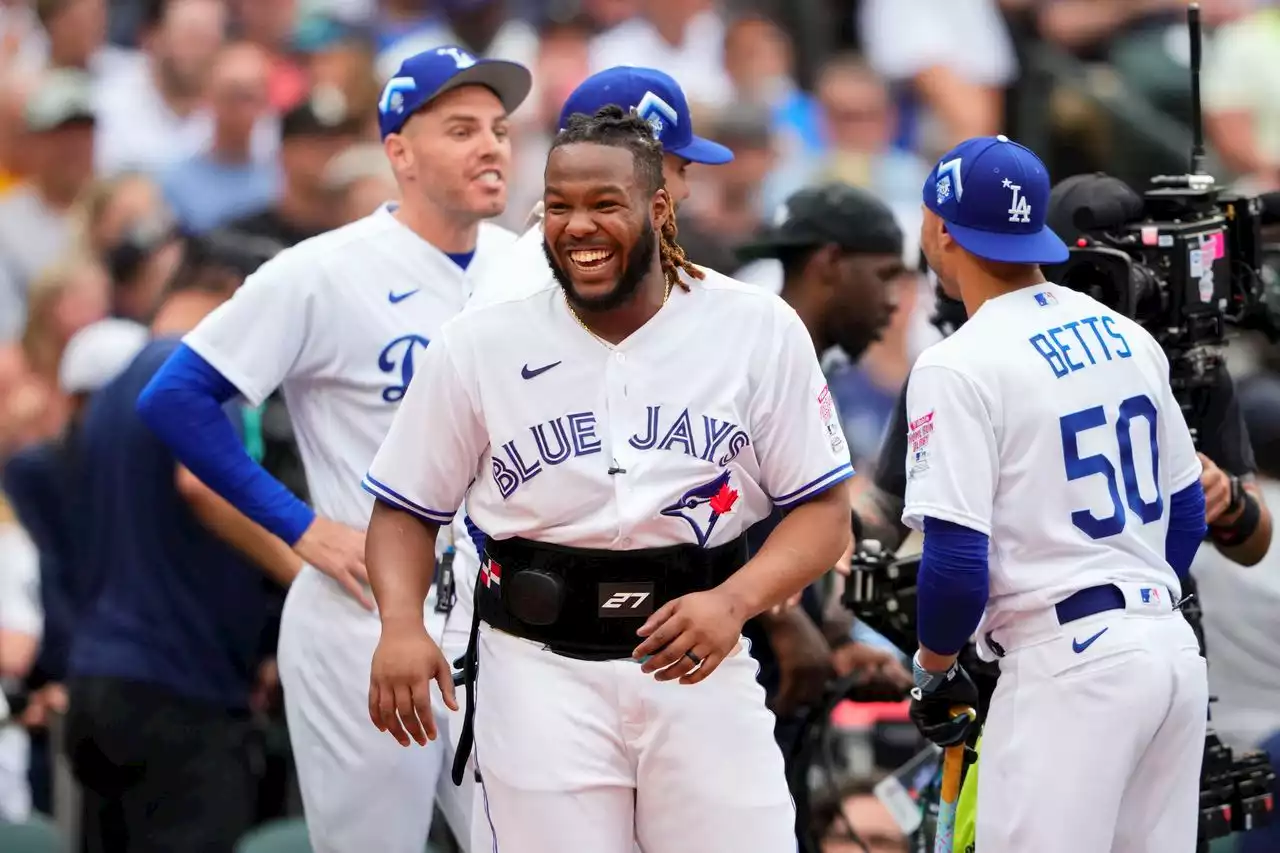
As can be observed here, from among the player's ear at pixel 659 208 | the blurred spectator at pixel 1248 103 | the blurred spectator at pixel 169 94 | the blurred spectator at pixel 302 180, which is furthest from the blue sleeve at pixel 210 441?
the blurred spectator at pixel 1248 103

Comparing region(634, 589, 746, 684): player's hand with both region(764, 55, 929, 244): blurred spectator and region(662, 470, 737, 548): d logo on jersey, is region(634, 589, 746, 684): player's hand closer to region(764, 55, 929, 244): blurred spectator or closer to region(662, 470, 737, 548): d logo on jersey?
region(662, 470, 737, 548): d logo on jersey

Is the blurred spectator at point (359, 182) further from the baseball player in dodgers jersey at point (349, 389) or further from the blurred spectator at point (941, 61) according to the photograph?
the blurred spectator at point (941, 61)

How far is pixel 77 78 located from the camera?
1091cm

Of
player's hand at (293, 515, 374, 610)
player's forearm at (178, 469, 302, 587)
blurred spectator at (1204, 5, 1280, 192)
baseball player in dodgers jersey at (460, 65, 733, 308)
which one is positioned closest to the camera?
baseball player in dodgers jersey at (460, 65, 733, 308)

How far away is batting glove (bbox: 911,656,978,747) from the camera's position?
4957mm

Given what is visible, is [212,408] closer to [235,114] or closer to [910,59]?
[235,114]

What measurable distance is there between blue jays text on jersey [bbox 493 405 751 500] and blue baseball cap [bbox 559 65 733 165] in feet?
3.76

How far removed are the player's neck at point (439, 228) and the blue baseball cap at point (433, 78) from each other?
0.25 metres

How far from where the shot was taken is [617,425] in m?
4.28

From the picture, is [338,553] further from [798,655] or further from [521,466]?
[798,655]

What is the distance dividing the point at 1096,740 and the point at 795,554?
94 centimetres

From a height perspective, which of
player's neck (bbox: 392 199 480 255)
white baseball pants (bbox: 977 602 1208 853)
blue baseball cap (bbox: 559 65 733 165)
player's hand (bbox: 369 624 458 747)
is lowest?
white baseball pants (bbox: 977 602 1208 853)

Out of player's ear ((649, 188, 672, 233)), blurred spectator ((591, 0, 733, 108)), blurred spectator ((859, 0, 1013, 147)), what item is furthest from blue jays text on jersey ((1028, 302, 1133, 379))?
blurred spectator ((859, 0, 1013, 147))

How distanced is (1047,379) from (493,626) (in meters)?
1.38
